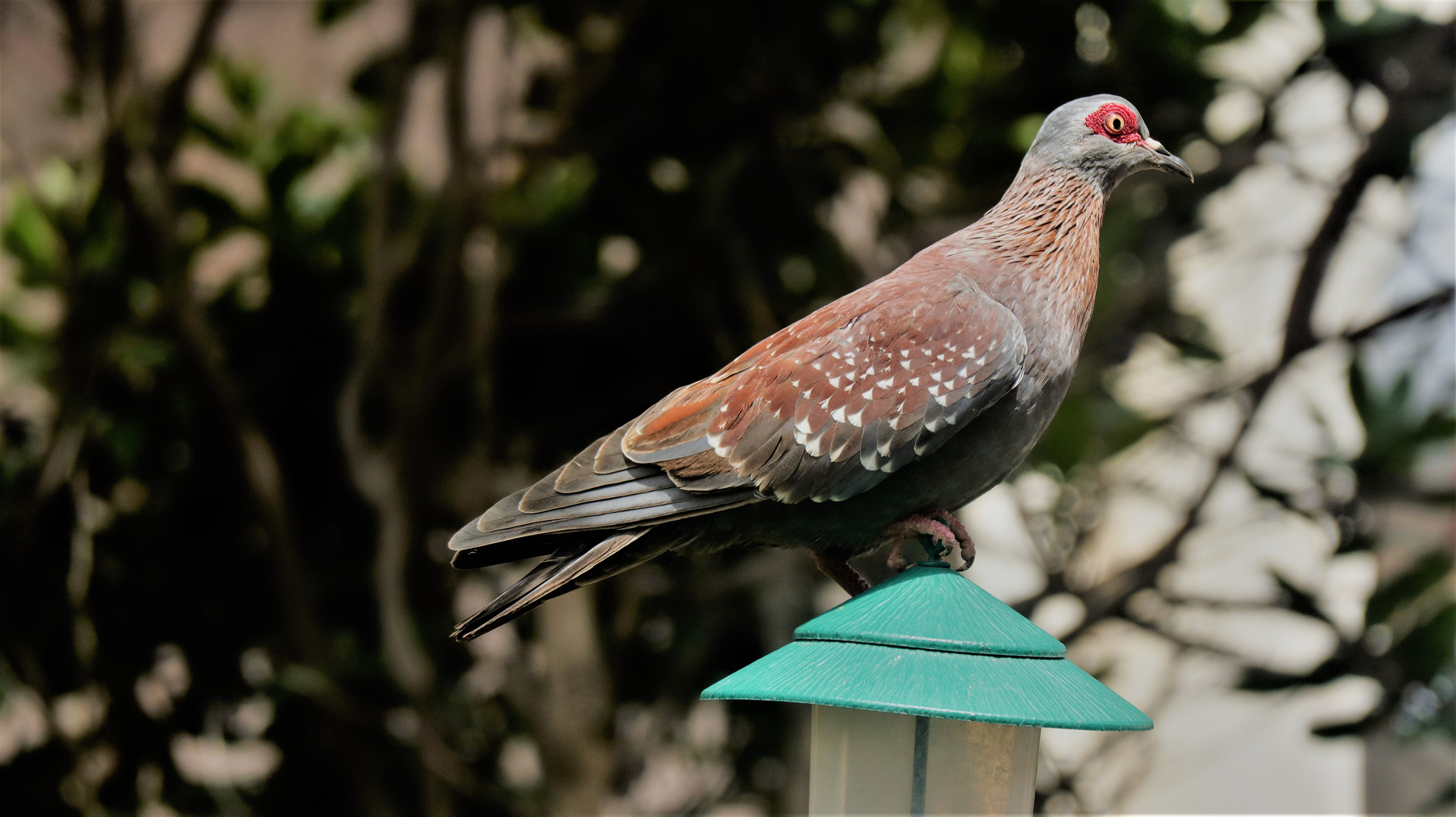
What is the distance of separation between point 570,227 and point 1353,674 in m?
2.81

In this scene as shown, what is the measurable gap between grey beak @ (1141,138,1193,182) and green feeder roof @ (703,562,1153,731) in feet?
2.18

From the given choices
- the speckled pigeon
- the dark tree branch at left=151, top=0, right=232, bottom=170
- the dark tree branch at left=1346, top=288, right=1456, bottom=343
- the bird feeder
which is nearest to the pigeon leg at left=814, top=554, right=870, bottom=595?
the speckled pigeon

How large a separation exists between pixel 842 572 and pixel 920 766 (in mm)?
360

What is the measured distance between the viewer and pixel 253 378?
4.05 meters

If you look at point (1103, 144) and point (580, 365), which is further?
point (580, 365)

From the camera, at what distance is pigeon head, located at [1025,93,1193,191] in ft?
5.28

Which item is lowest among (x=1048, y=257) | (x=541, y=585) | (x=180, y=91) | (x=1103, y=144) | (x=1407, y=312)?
(x=1407, y=312)

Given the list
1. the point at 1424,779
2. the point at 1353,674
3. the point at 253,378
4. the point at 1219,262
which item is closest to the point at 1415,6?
the point at 1219,262

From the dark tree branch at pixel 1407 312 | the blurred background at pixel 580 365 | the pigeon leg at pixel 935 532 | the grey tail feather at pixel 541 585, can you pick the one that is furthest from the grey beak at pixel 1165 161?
the dark tree branch at pixel 1407 312

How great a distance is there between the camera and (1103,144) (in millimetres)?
1610

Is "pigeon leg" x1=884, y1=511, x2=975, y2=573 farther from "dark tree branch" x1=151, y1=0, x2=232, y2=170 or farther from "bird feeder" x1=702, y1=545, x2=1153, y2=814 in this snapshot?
"dark tree branch" x1=151, y1=0, x2=232, y2=170

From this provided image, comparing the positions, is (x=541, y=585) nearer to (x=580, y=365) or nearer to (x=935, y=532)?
(x=935, y=532)

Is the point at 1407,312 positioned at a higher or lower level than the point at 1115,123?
lower

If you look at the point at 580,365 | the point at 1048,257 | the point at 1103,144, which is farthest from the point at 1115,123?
the point at 580,365
